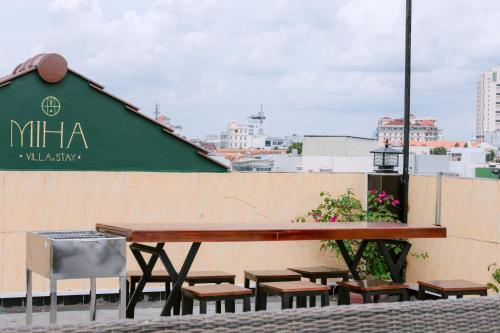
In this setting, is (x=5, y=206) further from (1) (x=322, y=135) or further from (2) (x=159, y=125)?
(1) (x=322, y=135)

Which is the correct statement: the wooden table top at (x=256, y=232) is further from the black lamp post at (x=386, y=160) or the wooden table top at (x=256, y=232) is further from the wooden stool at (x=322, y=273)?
the black lamp post at (x=386, y=160)

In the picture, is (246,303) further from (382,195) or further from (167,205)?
(382,195)

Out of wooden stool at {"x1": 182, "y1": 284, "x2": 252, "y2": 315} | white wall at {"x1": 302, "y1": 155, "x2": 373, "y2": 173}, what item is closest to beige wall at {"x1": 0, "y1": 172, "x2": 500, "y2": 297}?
wooden stool at {"x1": 182, "y1": 284, "x2": 252, "y2": 315}

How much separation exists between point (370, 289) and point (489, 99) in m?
165

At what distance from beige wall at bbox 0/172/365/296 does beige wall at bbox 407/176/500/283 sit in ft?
2.70

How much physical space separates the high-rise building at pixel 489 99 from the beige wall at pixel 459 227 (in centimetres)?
15549

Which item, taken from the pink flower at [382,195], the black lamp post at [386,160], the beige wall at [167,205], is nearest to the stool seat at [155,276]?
the beige wall at [167,205]

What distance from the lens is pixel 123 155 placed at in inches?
446

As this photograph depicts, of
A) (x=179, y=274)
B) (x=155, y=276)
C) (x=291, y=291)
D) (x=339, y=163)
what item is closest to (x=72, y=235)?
(x=179, y=274)

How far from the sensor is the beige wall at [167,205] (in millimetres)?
7770

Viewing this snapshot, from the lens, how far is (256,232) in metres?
5.86

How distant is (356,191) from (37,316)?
3.63 m

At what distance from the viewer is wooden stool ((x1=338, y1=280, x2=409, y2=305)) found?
6125 millimetres

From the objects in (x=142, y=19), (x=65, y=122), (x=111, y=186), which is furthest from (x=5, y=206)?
(x=142, y=19)
